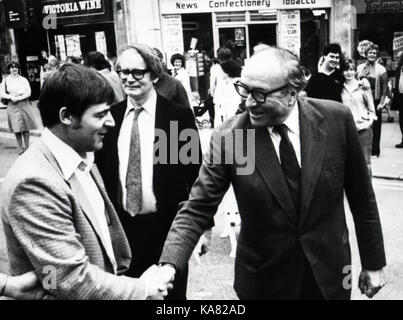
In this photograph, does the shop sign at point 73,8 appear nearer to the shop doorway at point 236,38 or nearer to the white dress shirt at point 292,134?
the shop doorway at point 236,38

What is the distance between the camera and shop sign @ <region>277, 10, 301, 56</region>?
16281 mm

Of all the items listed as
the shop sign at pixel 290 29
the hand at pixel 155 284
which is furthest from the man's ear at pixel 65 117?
the shop sign at pixel 290 29

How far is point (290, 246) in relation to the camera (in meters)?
2.56

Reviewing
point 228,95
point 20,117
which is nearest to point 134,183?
point 228,95

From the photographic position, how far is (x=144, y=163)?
3.55 metres

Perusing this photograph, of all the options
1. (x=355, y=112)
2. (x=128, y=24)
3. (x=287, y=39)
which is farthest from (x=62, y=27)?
(x=355, y=112)

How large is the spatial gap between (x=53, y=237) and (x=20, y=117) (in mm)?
10693

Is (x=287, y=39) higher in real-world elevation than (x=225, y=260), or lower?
higher

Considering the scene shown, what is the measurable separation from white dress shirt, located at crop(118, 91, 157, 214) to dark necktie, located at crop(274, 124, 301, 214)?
3.74 ft

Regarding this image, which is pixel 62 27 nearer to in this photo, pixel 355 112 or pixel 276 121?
pixel 355 112

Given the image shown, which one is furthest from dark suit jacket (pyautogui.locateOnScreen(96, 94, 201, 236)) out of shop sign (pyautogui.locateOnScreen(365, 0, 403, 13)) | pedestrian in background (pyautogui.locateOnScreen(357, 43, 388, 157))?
shop sign (pyautogui.locateOnScreen(365, 0, 403, 13))

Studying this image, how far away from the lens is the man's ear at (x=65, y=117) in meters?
2.19

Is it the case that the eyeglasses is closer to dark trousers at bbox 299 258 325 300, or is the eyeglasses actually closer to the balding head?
the balding head

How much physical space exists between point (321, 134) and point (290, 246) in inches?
20.6
